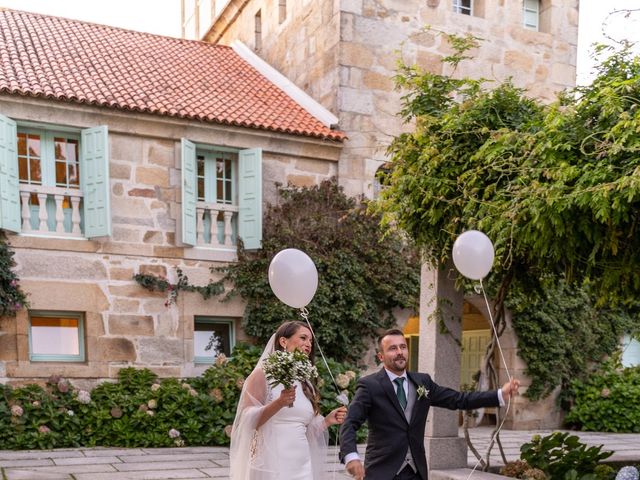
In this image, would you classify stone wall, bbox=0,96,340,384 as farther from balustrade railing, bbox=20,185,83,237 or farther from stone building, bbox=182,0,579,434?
stone building, bbox=182,0,579,434

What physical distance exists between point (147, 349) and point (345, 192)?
172 inches

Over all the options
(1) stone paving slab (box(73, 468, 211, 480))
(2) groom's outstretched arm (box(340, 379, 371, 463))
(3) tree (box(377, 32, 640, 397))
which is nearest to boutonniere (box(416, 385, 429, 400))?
(2) groom's outstretched arm (box(340, 379, 371, 463))

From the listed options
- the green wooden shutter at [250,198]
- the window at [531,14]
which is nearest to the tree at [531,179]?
the green wooden shutter at [250,198]

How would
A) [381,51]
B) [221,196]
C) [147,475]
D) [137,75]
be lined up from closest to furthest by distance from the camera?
[147,475], [221,196], [137,75], [381,51]

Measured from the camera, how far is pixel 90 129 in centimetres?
1096

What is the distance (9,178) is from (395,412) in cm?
810

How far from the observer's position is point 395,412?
4.12m

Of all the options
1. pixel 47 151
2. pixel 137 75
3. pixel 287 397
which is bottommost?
pixel 287 397

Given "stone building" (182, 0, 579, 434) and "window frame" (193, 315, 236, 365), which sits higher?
"stone building" (182, 0, 579, 434)

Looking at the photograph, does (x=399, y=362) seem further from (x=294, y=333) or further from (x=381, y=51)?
(x=381, y=51)

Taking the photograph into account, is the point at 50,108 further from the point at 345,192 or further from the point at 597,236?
the point at 597,236

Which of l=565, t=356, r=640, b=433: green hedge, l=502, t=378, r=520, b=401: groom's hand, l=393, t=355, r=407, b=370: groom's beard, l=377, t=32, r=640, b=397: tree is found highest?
l=377, t=32, r=640, b=397: tree

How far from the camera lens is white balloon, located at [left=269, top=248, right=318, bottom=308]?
16.0 feet

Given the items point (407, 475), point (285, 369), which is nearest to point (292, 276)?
point (285, 369)
